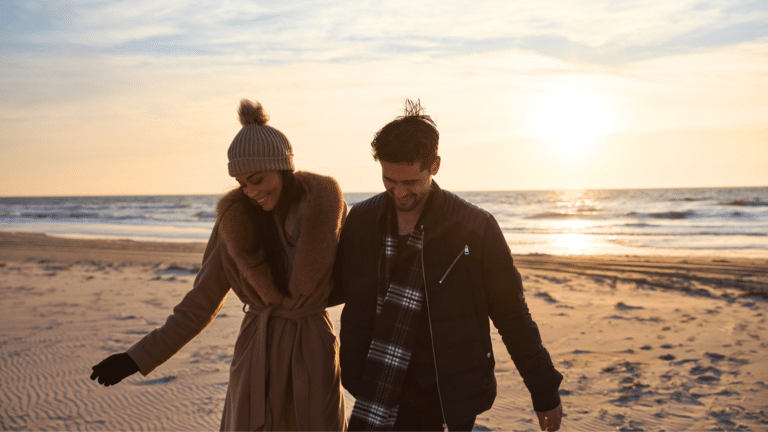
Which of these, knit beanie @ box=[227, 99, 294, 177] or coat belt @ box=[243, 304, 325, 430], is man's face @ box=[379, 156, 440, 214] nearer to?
knit beanie @ box=[227, 99, 294, 177]

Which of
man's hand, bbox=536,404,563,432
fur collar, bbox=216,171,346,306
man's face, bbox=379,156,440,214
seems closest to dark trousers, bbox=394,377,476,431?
man's hand, bbox=536,404,563,432

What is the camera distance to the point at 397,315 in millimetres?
1966

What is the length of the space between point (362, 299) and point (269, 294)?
15.0 inches

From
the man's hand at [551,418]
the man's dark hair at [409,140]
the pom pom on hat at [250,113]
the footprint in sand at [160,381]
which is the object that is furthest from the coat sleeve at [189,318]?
the footprint in sand at [160,381]

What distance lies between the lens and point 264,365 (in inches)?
82.4

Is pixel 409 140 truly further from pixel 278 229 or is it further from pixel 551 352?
pixel 551 352

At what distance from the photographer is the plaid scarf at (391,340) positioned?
193 cm

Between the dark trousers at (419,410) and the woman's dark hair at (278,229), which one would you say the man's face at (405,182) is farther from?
the dark trousers at (419,410)

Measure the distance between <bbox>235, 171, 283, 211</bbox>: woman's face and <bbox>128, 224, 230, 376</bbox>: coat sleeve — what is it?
0.25 meters

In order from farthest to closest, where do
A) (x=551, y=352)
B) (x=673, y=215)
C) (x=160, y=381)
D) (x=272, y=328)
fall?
1. (x=673, y=215)
2. (x=551, y=352)
3. (x=160, y=381)
4. (x=272, y=328)

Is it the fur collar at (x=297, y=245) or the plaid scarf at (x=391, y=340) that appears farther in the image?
the fur collar at (x=297, y=245)

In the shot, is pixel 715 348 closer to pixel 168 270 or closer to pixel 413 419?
pixel 413 419

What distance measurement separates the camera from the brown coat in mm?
2084

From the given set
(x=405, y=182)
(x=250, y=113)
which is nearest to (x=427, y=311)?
(x=405, y=182)
